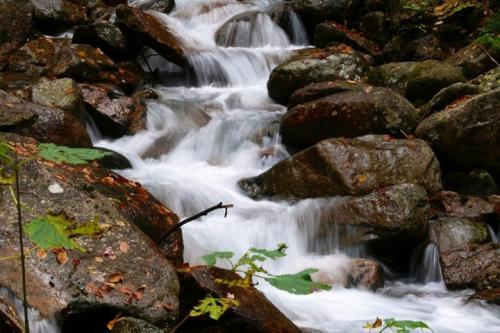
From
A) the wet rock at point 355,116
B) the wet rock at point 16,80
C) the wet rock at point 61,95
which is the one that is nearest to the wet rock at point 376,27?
the wet rock at point 355,116

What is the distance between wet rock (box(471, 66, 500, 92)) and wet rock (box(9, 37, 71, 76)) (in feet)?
25.7

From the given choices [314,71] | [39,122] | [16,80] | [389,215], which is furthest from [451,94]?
[16,80]

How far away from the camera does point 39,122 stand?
5.84m

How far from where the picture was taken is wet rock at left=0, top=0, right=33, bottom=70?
11.0 meters

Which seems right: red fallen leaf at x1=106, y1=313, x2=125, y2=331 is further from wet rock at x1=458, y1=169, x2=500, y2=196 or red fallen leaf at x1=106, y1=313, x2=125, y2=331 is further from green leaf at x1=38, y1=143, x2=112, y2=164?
wet rock at x1=458, y1=169, x2=500, y2=196

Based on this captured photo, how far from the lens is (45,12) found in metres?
12.7

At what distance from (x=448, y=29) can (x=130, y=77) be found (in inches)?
283

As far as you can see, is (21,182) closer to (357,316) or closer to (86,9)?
(357,316)

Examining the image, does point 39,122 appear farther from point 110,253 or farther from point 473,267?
point 473,267

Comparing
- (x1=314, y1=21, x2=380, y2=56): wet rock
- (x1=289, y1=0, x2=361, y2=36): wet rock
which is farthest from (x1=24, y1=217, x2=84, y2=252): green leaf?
(x1=289, y1=0, x2=361, y2=36): wet rock

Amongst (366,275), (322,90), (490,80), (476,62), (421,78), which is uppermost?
(476,62)

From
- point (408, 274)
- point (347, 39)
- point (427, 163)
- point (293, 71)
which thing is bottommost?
point (408, 274)

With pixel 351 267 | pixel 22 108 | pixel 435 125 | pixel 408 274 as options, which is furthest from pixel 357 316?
pixel 22 108

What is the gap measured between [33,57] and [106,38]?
5.68ft
